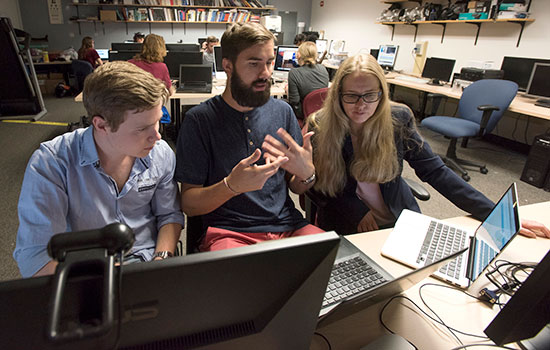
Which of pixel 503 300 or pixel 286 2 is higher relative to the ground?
pixel 286 2

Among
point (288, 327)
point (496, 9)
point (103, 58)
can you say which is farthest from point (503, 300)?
point (103, 58)

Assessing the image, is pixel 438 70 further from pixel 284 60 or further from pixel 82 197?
pixel 82 197

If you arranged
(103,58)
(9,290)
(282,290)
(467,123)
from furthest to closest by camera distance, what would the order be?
1. (103,58)
2. (467,123)
3. (282,290)
4. (9,290)

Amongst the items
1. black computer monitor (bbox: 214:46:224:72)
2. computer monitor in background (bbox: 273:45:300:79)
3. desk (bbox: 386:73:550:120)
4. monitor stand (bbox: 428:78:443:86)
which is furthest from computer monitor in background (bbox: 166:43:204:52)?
monitor stand (bbox: 428:78:443:86)

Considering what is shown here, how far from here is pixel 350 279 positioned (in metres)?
0.94

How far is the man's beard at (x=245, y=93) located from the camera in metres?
1.34

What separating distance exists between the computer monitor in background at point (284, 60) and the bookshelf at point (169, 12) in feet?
Answer: 10.7

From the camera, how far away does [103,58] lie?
6.87 m

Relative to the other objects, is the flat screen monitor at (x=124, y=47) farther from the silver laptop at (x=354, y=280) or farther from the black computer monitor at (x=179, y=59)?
the silver laptop at (x=354, y=280)

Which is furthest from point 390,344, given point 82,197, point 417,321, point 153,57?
point 153,57

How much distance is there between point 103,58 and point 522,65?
7.21 meters

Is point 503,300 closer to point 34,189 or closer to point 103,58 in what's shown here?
point 34,189

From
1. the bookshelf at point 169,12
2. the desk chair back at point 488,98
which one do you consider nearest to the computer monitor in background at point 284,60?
the desk chair back at point 488,98

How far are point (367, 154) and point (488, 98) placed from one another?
279 cm
